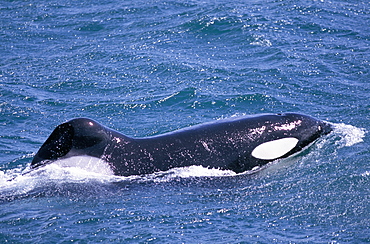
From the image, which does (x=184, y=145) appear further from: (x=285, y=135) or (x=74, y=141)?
(x=285, y=135)

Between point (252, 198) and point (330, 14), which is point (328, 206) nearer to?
point (252, 198)

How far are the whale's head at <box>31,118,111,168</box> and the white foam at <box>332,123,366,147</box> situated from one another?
18.8 feet

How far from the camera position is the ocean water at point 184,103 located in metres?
9.98

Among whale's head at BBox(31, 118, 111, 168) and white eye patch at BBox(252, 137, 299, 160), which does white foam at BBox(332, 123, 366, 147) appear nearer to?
white eye patch at BBox(252, 137, 299, 160)

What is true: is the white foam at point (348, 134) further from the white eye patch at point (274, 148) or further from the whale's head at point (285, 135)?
the white eye patch at point (274, 148)

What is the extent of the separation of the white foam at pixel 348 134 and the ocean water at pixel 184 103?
5cm

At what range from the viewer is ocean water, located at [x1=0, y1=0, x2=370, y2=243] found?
998cm

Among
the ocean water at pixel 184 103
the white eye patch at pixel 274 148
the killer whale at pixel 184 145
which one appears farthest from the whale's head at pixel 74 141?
the white eye patch at pixel 274 148

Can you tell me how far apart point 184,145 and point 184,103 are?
5.93 metres

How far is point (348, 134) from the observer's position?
13992 mm

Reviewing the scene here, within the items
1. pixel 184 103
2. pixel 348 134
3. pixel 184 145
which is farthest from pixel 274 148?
pixel 184 103

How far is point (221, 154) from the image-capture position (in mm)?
11984

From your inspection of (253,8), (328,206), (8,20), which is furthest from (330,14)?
(328,206)

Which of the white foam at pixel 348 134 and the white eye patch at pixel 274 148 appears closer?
the white eye patch at pixel 274 148
